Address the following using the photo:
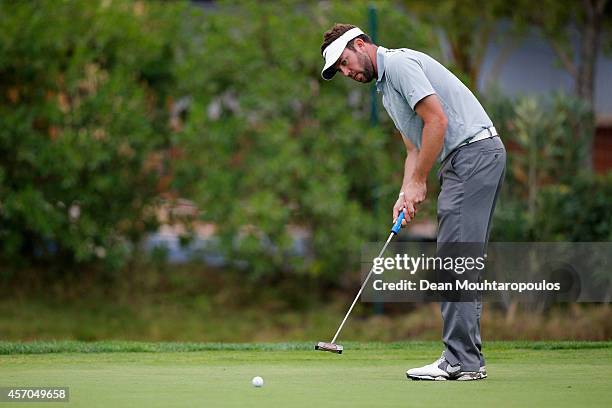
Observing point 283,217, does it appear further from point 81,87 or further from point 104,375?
point 104,375

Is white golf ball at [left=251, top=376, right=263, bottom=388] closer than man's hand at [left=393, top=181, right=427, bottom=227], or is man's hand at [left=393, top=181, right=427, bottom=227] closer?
white golf ball at [left=251, top=376, right=263, bottom=388]

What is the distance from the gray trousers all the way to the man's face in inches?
23.8

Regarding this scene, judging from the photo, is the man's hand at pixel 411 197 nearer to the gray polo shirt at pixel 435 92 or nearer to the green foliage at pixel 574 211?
the gray polo shirt at pixel 435 92

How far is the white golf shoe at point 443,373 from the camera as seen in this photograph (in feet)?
19.7

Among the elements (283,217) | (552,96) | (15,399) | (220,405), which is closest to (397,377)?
(220,405)

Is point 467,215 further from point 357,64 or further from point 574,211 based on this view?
point 574,211

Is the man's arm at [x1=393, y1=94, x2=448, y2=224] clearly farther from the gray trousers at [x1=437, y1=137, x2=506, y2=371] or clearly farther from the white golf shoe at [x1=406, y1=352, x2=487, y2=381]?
the white golf shoe at [x1=406, y1=352, x2=487, y2=381]

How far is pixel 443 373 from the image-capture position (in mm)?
6055

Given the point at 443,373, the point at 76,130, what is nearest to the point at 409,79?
the point at 443,373

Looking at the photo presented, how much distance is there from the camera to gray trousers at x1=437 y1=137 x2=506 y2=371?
6.11 metres

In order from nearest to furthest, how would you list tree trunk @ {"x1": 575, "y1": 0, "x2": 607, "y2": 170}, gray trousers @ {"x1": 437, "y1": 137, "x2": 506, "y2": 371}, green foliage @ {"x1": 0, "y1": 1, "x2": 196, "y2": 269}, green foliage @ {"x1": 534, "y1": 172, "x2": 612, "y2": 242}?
gray trousers @ {"x1": 437, "y1": 137, "x2": 506, "y2": 371}, green foliage @ {"x1": 534, "y1": 172, "x2": 612, "y2": 242}, green foliage @ {"x1": 0, "y1": 1, "x2": 196, "y2": 269}, tree trunk @ {"x1": 575, "y1": 0, "x2": 607, "y2": 170}
